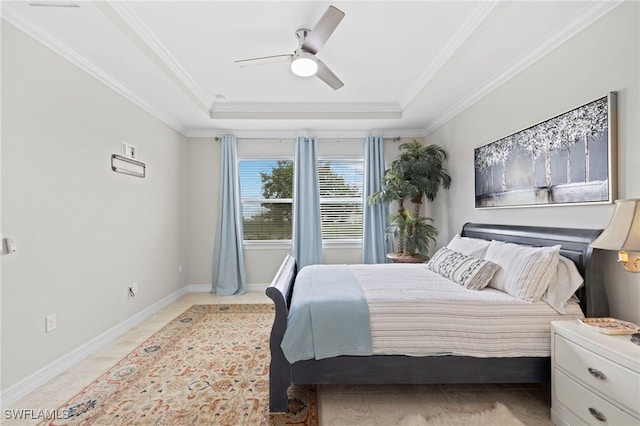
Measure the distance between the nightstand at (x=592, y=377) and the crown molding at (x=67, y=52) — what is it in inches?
150

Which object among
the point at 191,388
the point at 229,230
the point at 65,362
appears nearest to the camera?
the point at 191,388

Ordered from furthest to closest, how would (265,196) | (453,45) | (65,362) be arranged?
1. (265,196)
2. (453,45)
3. (65,362)

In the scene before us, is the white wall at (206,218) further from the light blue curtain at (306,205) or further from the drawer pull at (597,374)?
the drawer pull at (597,374)

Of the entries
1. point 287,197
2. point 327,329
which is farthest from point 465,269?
point 287,197

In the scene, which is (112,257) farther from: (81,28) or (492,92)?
(492,92)

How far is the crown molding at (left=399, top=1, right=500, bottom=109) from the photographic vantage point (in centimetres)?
216

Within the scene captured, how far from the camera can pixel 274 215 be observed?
4.86 m

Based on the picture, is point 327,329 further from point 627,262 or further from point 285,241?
point 285,241

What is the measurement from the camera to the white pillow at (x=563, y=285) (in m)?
1.84

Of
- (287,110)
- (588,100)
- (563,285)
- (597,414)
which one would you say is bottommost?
(597,414)

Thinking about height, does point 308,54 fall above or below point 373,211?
above

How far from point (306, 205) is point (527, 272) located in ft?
10.4

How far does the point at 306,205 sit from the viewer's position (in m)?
4.70

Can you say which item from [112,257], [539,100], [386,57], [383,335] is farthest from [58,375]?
[539,100]
